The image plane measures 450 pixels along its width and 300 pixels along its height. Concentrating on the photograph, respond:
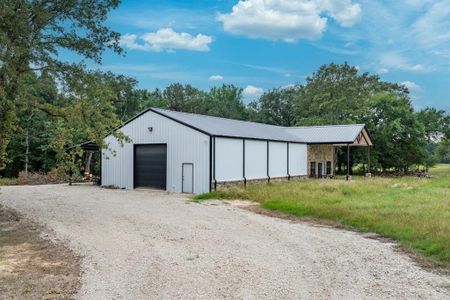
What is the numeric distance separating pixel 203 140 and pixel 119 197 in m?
4.83

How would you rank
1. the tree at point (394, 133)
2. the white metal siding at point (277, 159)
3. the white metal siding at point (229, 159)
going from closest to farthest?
1. the white metal siding at point (229, 159)
2. the white metal siding at point (277, 159)
3. the tree at point (394, 133)

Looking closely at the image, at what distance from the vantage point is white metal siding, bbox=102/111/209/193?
20203 millimetres

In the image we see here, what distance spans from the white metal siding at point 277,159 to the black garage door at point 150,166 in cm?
685

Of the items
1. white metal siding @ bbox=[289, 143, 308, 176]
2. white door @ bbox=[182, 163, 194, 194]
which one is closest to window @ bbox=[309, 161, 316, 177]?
white metal siding @ bbox=[289, 143, 308, 176]

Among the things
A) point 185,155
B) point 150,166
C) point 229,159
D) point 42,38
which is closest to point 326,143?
point 229,159

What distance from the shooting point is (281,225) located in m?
11.2

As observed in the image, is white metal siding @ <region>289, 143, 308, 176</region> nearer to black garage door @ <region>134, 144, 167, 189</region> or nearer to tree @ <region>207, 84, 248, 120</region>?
black garage door @ <region>134, 144, 167, 189</region>

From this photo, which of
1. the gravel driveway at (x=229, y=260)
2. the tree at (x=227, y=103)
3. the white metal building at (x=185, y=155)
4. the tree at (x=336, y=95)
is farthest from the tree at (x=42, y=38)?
the tree at (x=227, y=103)

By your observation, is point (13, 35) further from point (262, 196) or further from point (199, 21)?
point (262, 196)

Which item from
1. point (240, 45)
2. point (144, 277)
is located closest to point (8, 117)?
point (144, 277)

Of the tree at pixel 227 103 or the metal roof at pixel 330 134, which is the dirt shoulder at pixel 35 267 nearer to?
the metal roof at pixel 330 134

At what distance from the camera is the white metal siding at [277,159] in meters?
25.3

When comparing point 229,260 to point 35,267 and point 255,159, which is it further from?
point 255,159

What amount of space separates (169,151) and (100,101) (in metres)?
8.41
